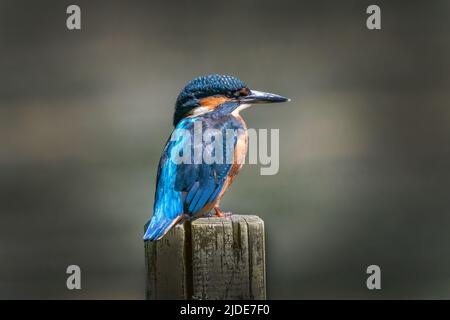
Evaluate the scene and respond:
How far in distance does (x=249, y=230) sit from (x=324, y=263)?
3.37 metres

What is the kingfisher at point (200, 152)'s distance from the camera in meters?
3.09

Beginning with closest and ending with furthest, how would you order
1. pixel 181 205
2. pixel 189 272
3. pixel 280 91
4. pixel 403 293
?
1. pixel 189 272
2. pixel 181 205
3. pixel 403 293
4. pixel 280 91

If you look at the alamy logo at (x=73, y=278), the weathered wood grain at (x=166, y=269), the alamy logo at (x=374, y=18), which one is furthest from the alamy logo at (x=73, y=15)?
the weathered wood grain at (x=166, y=269)

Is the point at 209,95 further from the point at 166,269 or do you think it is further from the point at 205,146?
the point at 166,269

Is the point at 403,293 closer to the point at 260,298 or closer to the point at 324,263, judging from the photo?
the point at 324,263

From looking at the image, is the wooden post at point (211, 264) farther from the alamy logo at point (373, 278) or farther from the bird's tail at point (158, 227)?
the alamy logo at point (373, 278)

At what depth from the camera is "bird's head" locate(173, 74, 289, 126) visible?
357 cm

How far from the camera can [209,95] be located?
3574 mm

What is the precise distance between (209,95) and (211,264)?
929 millimetres

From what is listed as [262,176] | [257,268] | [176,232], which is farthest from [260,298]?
[262,176]

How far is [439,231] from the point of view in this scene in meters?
6.23

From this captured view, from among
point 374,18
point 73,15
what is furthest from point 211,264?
point 374,18

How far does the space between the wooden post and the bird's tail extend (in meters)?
0.02

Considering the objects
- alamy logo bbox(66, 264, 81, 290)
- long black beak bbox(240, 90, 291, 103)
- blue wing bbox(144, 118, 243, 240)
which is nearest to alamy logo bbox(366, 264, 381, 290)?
alamy logo bbox(66, 264, 81, 290)
